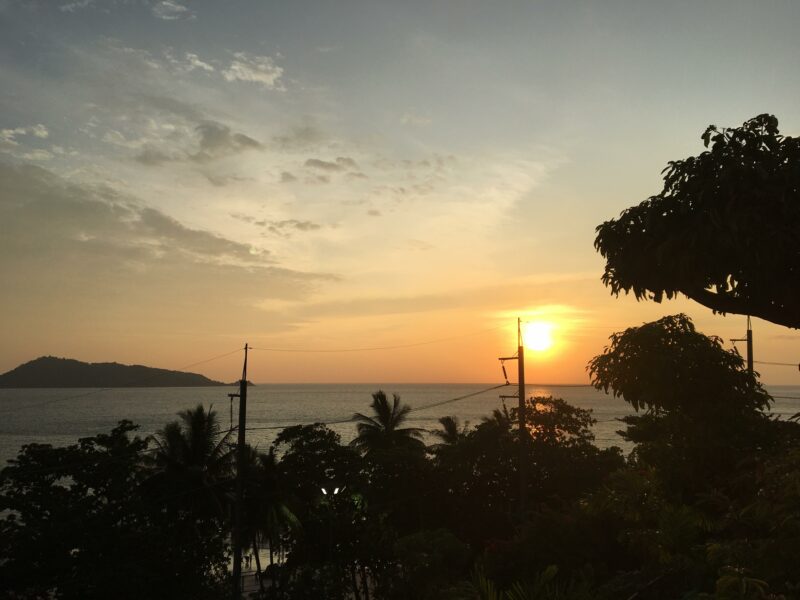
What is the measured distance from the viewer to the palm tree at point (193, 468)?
32.4 m

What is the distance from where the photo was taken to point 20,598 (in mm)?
18781

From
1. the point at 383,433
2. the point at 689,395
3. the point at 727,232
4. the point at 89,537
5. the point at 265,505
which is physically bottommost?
the point at 265,505

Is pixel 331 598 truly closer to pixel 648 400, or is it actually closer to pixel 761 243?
pixel 648 400

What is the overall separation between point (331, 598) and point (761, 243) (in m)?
22.4

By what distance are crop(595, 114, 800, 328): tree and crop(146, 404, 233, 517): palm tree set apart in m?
26.9

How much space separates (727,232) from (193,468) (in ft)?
99.4

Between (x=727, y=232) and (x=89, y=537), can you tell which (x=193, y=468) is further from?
(x=727, y=232)

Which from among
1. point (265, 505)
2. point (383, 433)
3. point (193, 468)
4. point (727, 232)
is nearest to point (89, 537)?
point (193, 468)

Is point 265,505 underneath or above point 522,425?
underneath

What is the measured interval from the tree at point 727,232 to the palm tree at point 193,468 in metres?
26.9

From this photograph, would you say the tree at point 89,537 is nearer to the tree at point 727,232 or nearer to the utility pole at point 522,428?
the utility pole at point 522,428

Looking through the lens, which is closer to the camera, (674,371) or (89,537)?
(674,371)

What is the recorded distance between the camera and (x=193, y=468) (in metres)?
32.5

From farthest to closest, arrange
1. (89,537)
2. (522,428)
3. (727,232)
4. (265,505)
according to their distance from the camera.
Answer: (265,505) < (522,428) < (89,537) < (727,232)
